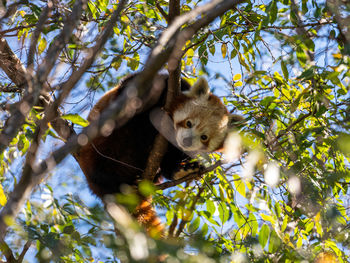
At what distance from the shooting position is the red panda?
4.03 metres

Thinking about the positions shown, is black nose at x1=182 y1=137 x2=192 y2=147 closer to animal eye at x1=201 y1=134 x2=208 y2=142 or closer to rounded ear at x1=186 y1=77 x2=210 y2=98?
animal eye at x1=201 y1=134 x2=208 y2=142

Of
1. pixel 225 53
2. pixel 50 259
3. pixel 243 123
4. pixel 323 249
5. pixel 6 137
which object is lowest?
pixel 323 249

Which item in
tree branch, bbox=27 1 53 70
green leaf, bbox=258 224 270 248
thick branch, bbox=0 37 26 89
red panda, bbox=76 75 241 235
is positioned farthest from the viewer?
red panda, bbox=76 75 241 235

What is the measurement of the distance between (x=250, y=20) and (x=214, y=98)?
120 centimetres

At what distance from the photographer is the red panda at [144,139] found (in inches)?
159

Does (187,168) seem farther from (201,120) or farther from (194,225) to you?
(194,225)

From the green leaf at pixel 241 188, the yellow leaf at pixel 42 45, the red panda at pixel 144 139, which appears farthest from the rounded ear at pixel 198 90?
the yellow leaf at pixel 42 45

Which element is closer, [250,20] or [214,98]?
[250,20]

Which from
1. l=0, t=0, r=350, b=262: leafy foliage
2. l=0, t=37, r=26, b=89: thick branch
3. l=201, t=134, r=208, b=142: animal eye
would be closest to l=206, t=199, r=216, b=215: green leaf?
l=0, t=0, r=350, b=262: leafy foliage

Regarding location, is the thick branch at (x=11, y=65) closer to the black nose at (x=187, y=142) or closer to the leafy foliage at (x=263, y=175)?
the leafy foliage at (x=263, y=175)

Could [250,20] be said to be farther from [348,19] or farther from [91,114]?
[91,114]

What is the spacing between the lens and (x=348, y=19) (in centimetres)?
222

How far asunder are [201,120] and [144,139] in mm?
729

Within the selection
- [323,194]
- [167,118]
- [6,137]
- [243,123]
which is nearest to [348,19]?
[243,123]
